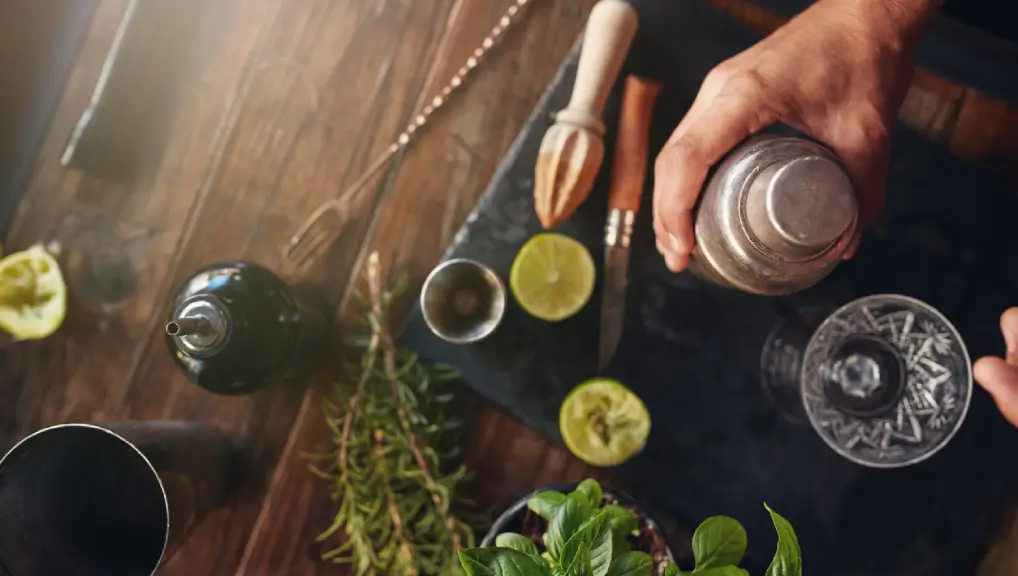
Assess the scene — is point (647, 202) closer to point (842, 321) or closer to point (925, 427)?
point (842, 321)

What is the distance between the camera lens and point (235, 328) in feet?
2.81

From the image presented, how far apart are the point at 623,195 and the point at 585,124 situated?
0.10 meters

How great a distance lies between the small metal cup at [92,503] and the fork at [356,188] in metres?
0.30

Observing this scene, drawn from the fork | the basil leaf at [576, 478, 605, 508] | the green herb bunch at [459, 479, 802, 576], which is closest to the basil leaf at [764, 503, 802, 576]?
the green herb bunch at [459, 479, 802, 576]

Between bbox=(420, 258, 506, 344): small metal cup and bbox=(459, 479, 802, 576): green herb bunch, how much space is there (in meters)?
0.30

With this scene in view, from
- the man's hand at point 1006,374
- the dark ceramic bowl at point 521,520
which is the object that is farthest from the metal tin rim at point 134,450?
the man's hand at point 1006,374

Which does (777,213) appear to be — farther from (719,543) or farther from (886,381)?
(886,381)

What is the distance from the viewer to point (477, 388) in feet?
3.34

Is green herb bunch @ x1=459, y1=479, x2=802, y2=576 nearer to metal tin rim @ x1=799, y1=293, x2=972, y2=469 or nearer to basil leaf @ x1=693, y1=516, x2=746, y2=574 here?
basil leaf @ x1=693, y1=516, x2=746, y2=574

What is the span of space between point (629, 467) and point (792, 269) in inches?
14.9

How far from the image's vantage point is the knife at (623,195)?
990 millimetres

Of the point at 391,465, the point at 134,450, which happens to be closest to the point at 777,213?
the point at 391,465

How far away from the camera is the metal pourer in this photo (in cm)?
79

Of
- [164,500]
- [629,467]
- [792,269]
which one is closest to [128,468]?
[164,500]
